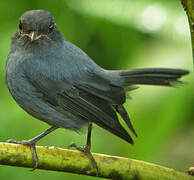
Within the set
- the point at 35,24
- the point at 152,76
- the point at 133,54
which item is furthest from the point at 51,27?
the point at 133,54

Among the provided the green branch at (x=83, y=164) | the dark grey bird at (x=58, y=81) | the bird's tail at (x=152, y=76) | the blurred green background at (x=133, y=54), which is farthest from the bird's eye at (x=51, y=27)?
the green branch at (x=83, y=164)

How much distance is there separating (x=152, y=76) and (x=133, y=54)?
1.01 metres

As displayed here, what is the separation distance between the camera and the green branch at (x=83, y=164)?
2.70 metres

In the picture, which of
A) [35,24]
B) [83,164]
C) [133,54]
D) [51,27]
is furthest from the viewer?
[133,54]

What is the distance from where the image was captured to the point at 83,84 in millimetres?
3605

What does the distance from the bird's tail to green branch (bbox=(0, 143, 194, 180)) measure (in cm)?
78

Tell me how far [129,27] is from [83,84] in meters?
1.23

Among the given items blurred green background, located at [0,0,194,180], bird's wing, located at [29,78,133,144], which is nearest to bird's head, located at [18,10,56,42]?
bird's wing, located at [29,78,133,144]

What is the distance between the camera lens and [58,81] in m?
3.59

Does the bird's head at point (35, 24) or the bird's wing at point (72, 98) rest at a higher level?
the bird's head at point (35, 24)

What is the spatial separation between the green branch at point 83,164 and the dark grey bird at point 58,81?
0.66 meters

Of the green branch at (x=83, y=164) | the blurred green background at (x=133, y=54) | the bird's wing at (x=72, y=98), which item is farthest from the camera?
the blurred green background at (x=133, y=54)

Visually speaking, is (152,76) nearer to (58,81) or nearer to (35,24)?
(58,81)

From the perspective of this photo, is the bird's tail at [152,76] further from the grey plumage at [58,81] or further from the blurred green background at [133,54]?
the blurred green background at [133,54]
